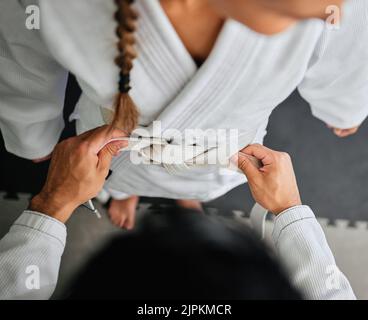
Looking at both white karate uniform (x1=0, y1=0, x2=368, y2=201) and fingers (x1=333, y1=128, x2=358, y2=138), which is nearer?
white karate uniform (x1=0, y1=0, x2=368, y2=201)

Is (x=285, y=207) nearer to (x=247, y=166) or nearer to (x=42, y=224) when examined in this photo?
(x=247, y=166)

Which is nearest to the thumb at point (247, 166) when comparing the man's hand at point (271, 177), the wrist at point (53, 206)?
the man's hand at point (271, 177)

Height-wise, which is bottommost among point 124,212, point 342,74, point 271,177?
point 124,212

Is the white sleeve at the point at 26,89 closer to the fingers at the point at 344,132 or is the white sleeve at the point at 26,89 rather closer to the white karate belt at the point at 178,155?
the white karate belt at the point at 178,155

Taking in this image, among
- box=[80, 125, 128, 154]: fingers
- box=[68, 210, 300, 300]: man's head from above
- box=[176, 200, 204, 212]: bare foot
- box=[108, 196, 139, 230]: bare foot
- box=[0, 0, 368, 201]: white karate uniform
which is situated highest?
box=[0, 0, 368, 201]: white karate uniform

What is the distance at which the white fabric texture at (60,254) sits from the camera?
511 millimetres

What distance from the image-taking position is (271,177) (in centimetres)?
57

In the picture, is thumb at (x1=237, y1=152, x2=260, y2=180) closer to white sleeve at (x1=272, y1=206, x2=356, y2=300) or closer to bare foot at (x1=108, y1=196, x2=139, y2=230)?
white sleeve at (x1=272, y1=206, x2=356, y2=300)

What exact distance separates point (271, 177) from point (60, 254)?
0.33 metres

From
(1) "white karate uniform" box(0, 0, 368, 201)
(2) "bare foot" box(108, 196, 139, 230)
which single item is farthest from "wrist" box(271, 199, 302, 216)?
(2) "bare foot" box(108, 196, 139, 230)

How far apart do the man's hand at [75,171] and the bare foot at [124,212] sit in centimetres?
10

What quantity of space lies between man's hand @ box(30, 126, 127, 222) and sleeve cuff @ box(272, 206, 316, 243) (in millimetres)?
256

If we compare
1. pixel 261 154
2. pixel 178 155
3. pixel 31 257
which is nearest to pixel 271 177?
pixel 261 154

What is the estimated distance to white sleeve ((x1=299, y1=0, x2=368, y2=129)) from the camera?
0.44m
